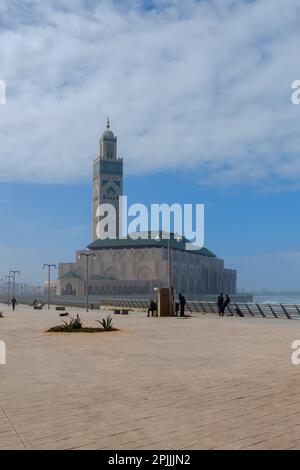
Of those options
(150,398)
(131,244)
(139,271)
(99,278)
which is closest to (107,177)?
(131,244)

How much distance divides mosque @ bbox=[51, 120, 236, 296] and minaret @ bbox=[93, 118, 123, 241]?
12.2 meters

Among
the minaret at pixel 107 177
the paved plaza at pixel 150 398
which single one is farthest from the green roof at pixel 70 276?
the paved plaza at pixel 150 398

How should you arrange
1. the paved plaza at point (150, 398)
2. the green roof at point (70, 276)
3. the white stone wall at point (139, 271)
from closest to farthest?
the paved plaza at point (150, 398), the white stone wall at point (139, 271), the green roof at point (70, 276)

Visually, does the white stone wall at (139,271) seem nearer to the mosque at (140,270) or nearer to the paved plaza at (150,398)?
the mosque at (140,270)

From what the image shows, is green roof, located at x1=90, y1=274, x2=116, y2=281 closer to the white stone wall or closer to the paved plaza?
the white stone wall

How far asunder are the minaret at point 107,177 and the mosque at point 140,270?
12200mm

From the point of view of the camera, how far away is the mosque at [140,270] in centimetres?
11750

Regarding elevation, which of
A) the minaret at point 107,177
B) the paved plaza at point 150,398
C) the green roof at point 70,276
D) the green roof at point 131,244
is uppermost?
the minaret at point 107,177

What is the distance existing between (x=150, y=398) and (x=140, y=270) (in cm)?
11641

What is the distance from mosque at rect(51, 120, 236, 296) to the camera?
4626 inches

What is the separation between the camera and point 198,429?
5.77m
